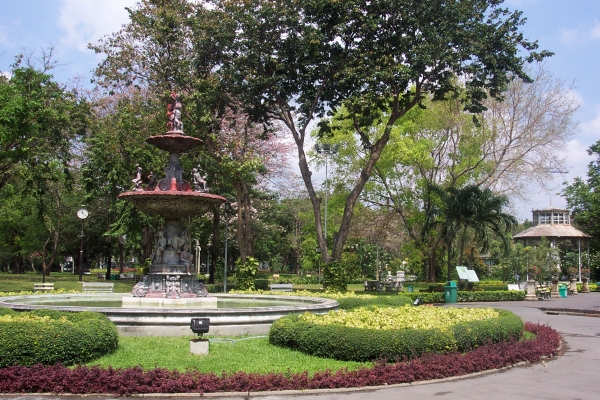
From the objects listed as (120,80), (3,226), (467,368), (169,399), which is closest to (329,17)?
(120,80)

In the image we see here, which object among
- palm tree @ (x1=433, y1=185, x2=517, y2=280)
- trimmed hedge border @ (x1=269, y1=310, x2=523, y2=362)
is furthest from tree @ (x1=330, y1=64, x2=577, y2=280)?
trimmed hedge border @ (x1=269, y1=310, x2=523, y2=362)

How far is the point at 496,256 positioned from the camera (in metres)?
56.6

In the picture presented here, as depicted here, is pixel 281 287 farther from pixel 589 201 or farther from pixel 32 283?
pixel 589 201

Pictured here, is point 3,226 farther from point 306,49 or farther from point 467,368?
point 467,368

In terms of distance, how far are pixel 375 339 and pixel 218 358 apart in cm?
287

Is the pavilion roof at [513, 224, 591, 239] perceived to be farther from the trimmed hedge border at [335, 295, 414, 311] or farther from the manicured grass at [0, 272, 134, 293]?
the trimmed hedge border at [335, 295, 414, 311]

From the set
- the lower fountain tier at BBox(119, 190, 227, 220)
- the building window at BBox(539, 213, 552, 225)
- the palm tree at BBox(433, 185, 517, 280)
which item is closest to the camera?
the lower fountain tier at BBox(119, 190, 227, 220)

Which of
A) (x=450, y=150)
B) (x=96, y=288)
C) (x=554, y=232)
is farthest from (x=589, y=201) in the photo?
(x=96, y=288)

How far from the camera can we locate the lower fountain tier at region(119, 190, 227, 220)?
16.3 meters

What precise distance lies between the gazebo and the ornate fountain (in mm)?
49882

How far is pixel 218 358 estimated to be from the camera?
405 inches

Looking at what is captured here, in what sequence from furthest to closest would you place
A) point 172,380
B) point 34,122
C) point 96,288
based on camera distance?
point 34,122
point 96,288
point 172,380

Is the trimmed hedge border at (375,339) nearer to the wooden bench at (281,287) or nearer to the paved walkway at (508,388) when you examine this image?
the paved walkway at (508,388)

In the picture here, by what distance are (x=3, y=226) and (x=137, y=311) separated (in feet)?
140
